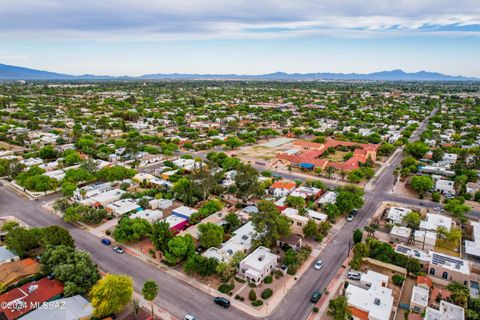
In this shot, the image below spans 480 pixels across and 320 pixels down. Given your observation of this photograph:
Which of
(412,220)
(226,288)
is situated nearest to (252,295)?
(226,288)

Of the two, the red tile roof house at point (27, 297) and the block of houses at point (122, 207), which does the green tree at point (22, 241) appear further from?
the block of houses at point (122, 207)

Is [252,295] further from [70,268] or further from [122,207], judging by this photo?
[122,207]

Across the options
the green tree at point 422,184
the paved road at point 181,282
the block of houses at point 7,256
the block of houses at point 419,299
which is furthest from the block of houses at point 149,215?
the green tree at point 422,184

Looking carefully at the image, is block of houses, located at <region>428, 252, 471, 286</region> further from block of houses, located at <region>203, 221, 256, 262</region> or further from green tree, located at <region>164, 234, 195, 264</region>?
green tree, located at <region>164, 234, 195, 264</region>

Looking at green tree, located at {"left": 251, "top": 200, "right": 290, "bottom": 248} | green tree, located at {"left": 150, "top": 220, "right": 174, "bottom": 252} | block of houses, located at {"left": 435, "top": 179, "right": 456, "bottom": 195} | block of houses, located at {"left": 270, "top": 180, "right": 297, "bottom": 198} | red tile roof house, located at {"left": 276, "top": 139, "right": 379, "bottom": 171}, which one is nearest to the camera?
green tree, located at {"left": 150, "top": 220, "right": 174, "bottom": 252}

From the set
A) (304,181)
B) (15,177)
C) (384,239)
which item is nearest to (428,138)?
(304,181)

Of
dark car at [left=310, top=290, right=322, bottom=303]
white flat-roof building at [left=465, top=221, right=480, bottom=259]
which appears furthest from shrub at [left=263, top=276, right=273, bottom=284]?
white flat-roof building at [left=465, top=221, right=480, bottom=259]
